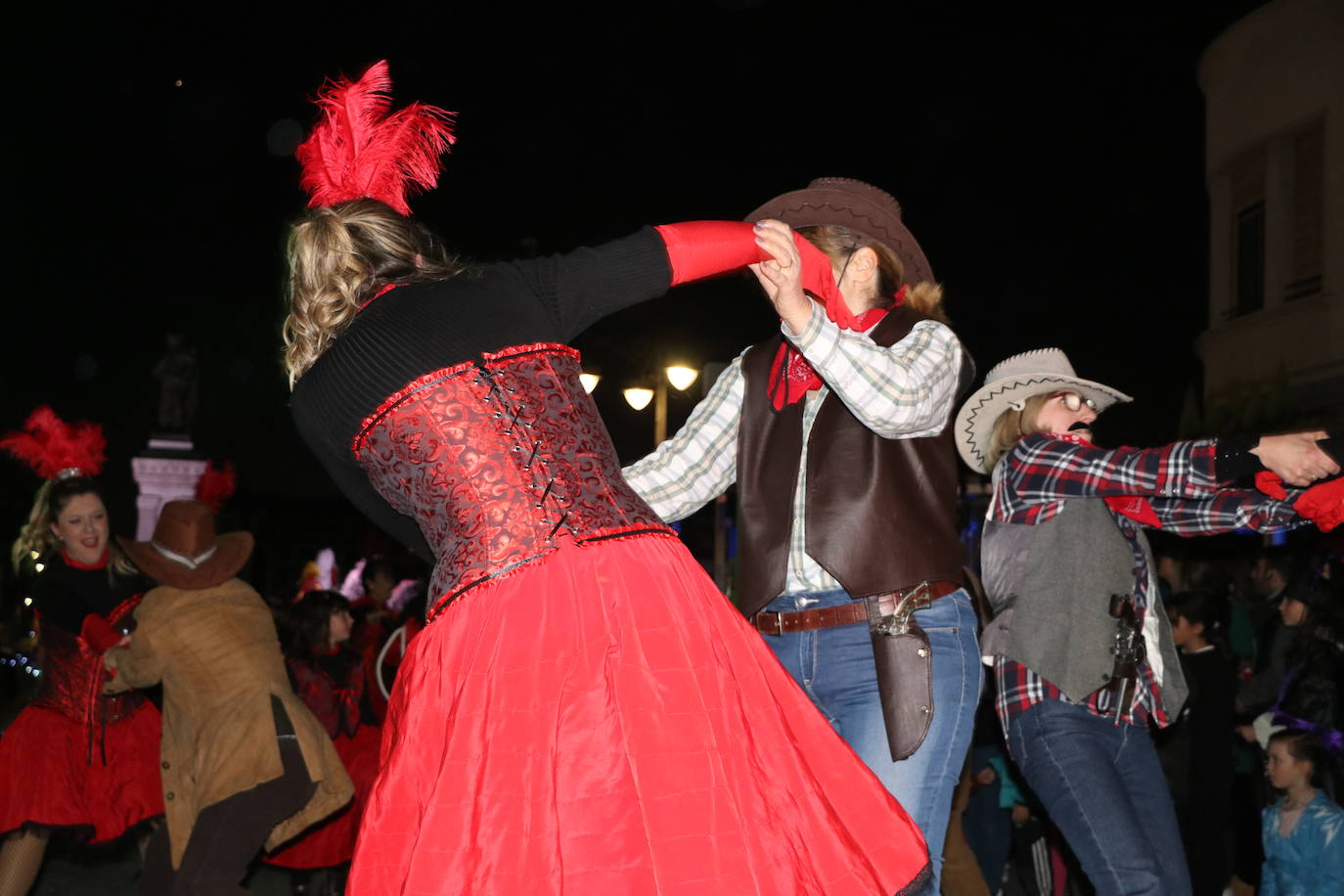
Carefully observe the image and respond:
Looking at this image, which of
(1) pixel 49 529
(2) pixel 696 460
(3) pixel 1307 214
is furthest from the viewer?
(3) pixel 1307 214

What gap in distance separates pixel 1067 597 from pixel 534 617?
235 cm

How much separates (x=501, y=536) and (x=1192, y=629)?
590cm

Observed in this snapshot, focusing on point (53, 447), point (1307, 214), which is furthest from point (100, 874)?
point (1307, 214)

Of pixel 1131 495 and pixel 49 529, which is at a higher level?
pixel 1131 495

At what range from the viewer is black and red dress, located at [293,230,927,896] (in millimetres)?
2258

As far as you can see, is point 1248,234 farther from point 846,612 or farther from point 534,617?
point 534,617

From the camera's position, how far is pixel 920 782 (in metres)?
3.10

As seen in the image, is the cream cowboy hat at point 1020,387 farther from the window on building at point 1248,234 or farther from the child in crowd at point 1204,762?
the window on building at point 1248,234

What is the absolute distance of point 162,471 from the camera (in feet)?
93.7

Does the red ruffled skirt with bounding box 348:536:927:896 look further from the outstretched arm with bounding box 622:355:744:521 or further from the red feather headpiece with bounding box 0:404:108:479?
the red feather headpiece with bounding box 0:404:108:479

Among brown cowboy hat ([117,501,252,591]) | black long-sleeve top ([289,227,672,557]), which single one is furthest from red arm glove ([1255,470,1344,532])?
brown cowboy hat ([117,501,252,591])

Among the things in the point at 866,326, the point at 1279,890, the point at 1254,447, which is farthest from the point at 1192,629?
the point at 866,326

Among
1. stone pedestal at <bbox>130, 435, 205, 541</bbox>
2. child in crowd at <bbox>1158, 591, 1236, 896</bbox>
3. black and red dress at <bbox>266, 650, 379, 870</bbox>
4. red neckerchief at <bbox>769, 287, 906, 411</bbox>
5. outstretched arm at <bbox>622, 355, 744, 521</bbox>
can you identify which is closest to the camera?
red neckerchief at <bbox>769, 287, 906, 411</bbox>

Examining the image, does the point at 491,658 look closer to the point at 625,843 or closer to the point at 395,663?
the point at 625,843
